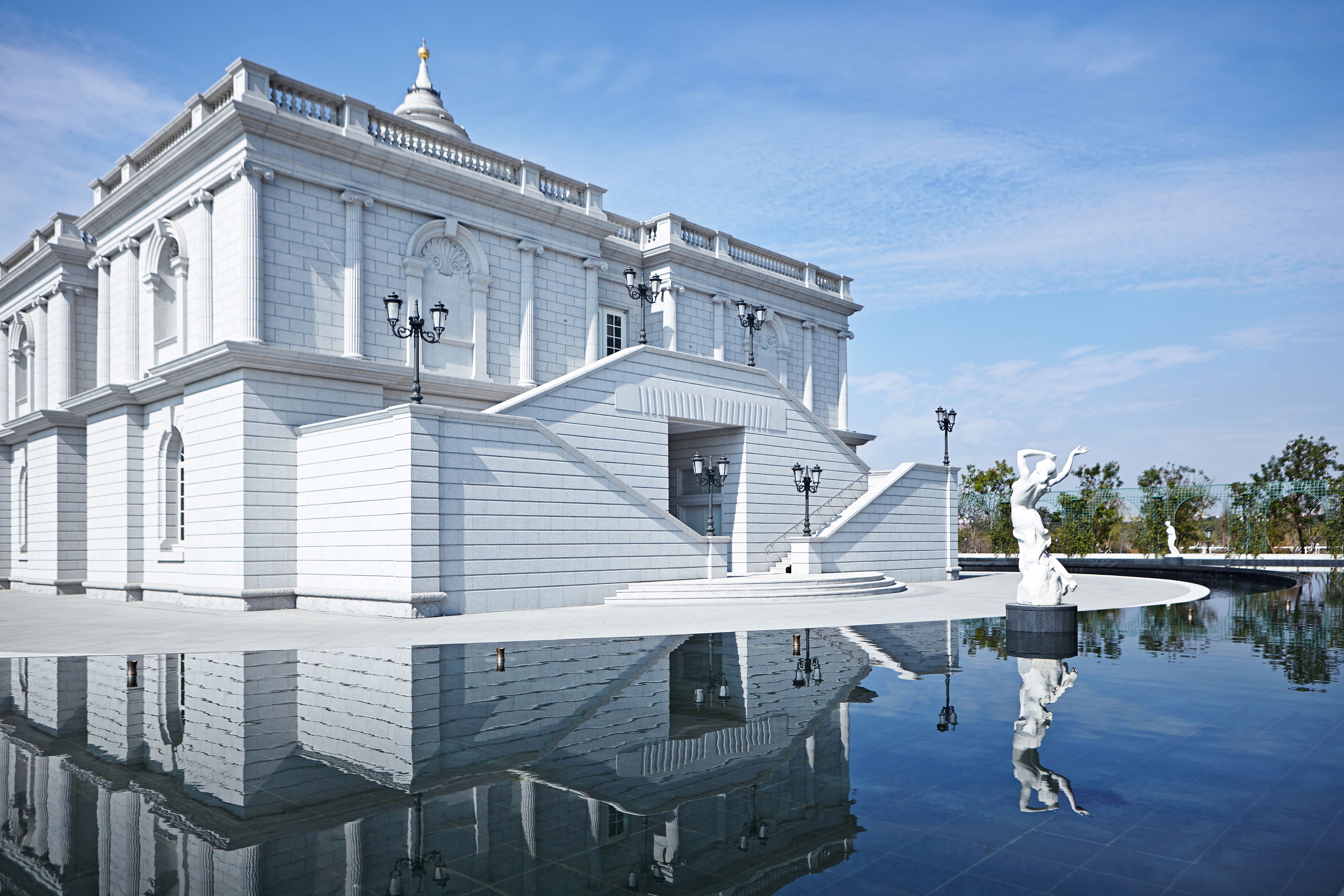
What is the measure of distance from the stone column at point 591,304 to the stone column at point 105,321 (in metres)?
14.8

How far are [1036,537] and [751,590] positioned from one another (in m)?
10.1

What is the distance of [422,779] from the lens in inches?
274

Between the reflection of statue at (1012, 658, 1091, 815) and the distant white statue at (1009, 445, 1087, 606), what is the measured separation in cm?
187

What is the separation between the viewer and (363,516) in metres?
20.4

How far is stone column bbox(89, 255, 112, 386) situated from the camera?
92.8 ft

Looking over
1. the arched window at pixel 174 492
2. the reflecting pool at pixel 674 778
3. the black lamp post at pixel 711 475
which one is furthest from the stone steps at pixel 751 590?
the arched window at pixel 174 492

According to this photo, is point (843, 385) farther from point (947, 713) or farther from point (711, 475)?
point (947, 713)

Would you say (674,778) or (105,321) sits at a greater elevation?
(105,321)

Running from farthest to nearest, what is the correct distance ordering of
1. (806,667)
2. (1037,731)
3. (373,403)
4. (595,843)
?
(373,403) < (806,667) < (1037,731) < (595,843)

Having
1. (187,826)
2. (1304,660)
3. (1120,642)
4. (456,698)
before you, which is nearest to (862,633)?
(1120,642)

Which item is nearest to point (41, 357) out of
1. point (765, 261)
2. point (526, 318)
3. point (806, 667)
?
point (526, 318)

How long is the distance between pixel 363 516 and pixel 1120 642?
15392 mm

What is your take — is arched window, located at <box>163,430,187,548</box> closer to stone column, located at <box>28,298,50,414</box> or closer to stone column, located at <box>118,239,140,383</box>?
stone column, located at <box>118,239,140,383</box>

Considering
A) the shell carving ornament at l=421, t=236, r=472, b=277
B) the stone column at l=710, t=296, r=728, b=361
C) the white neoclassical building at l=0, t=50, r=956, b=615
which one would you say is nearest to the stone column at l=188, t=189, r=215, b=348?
the white neoclassical building at l=0, t=50, r=956, b=615
